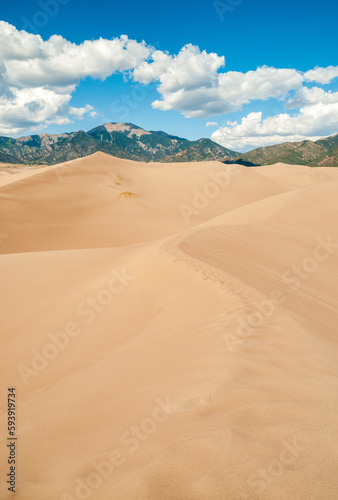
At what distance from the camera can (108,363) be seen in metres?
4.50

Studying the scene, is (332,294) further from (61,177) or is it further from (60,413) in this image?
(61,177)

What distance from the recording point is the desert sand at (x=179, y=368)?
211 cm

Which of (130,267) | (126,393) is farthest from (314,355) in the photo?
(130,267)

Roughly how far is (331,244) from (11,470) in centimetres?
1254

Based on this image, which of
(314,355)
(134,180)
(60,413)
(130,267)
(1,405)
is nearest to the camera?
(60,413)

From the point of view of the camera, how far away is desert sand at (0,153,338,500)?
2.11 m

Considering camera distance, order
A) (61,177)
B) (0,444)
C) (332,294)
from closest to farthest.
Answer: (0,444)
(332,294)
(61,177)

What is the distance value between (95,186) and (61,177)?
293cm

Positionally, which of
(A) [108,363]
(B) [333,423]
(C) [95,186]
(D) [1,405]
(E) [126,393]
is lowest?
(D) [1,405]

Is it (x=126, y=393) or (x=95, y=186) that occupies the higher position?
(x=95, y=186)

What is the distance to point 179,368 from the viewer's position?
3600mm

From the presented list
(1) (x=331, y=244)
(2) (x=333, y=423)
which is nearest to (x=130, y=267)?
(2) (x=333, y=423)

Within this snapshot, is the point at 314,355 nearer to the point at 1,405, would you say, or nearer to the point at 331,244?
the point at 1,405

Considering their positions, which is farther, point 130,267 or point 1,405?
point 130,267
